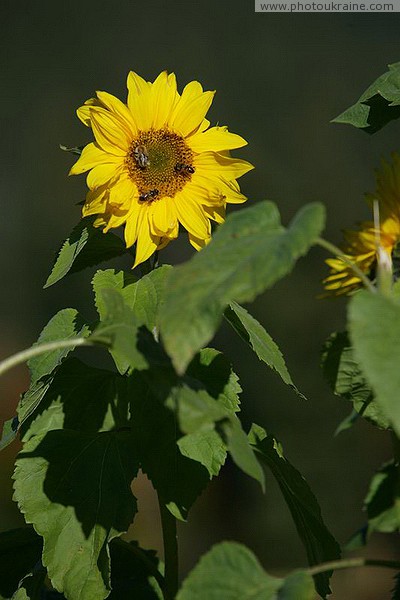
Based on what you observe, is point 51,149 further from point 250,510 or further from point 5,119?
point 250,510

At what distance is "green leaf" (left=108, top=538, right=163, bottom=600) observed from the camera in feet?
3.81

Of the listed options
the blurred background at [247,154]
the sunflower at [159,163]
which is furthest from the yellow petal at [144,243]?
the blurred background at [247,154]

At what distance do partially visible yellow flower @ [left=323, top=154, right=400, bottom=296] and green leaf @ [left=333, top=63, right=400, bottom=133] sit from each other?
21 cm

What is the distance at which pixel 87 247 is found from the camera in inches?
46.0

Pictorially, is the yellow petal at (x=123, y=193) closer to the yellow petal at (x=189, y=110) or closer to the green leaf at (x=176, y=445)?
the yellow petal at (x=189, y=110)

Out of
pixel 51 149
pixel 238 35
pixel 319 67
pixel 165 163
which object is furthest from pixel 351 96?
pixel 165 163

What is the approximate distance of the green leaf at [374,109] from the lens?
106cm

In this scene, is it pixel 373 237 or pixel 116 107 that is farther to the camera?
pixel 116 107

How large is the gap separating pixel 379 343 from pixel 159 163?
59cm

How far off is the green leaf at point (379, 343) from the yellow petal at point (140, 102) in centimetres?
59

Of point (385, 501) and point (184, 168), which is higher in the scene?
point (184, 168)

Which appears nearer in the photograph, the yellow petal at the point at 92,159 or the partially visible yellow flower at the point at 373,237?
the partially visible yellow flower at the point at 373,237

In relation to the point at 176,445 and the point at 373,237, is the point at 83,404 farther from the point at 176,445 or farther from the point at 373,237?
the point at 373,237

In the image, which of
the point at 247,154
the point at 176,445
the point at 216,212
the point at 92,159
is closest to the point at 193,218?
the point at 216,212
